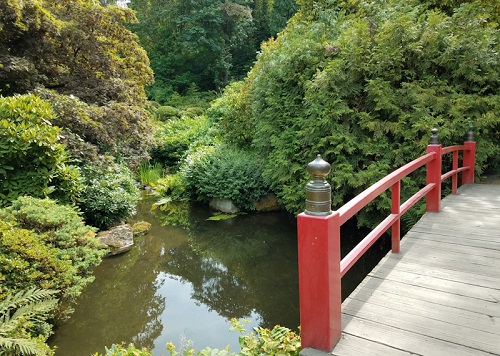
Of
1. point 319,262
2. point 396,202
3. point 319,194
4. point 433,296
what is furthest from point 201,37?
point 319,262

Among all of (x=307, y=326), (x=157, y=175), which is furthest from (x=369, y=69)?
(x=157, y=175)

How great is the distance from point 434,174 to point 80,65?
626 centimetres

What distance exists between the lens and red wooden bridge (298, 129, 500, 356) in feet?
6.49

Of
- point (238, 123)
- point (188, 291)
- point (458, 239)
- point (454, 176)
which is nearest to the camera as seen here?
point (458, 239)

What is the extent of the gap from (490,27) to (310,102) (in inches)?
117

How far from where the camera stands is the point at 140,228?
7.41 m

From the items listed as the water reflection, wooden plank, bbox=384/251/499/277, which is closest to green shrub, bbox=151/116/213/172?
the water reflection

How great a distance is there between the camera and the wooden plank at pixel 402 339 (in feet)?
6.51

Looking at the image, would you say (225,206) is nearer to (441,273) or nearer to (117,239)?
(117,239)

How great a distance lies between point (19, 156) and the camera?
15.8 ft

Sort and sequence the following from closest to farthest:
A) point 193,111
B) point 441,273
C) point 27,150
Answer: point 441,273 < point 27,150 < point 193,111

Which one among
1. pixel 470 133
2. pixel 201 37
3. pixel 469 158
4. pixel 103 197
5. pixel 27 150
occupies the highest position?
pixel 201 37

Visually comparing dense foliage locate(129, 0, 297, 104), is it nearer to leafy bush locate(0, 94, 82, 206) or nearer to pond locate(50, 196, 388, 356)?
pond locate(50, 196, 388, 356)

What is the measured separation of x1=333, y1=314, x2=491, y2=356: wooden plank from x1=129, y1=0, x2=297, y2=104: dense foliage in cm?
2033
